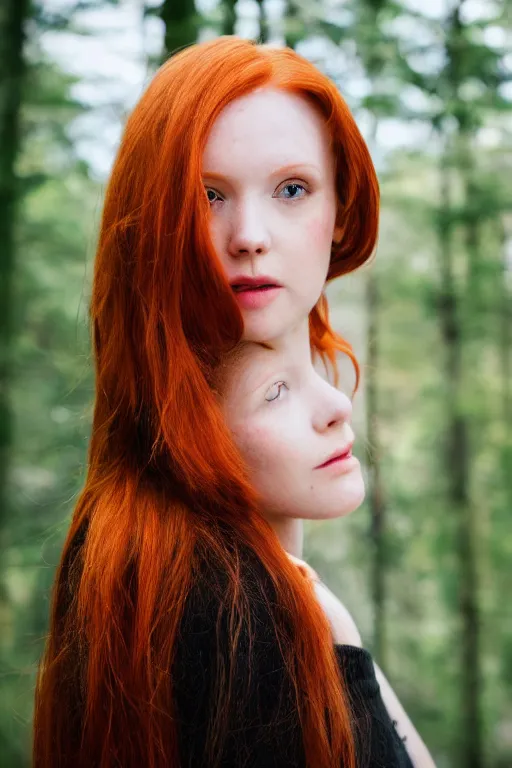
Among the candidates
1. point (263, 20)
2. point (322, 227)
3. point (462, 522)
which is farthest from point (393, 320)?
point (322, 227)

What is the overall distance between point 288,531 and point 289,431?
0.68ft

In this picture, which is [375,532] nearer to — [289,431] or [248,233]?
[289,431]

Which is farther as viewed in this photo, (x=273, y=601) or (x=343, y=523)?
(x=343, y=523)

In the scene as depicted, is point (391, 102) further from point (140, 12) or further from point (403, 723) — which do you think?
point (403, 723)

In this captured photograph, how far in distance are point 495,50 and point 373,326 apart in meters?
1.53

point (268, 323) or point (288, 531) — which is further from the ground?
point (268, 323)

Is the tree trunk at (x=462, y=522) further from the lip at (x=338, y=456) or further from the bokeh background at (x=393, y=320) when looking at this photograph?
the lip at (x=338, y=456)

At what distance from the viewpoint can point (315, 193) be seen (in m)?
1.14

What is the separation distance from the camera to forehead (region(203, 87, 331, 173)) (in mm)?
1061

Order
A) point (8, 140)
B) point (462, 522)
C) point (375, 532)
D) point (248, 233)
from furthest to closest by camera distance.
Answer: point (375, 532) < point (462, 522) < point (8, 140) < point (248, 233)

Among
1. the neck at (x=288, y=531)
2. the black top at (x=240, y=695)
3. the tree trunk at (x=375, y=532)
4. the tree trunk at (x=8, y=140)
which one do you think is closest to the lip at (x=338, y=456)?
the neck at (x=288, y=531)

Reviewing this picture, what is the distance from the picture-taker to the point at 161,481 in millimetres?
1066

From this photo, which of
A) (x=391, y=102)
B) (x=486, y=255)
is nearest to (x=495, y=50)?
(x=391, y=102)

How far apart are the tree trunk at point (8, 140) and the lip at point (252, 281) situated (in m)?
2.57
